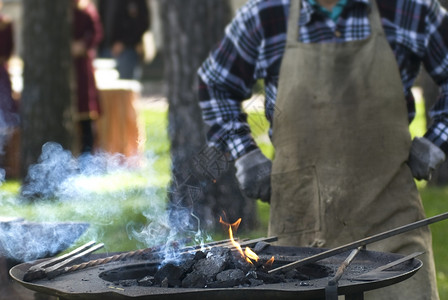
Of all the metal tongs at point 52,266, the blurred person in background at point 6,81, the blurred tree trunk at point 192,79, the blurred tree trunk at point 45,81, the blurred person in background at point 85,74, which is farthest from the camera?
the blurred person in background at point 85,74

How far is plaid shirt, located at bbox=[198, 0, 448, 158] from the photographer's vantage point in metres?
3.84

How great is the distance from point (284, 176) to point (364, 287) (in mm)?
1138

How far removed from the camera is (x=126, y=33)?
1502 cm

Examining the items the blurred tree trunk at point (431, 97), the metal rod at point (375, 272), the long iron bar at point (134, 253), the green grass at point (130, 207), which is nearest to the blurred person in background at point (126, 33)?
the green grass at point (130, 207)

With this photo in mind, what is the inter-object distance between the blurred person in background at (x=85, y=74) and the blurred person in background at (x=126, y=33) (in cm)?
343

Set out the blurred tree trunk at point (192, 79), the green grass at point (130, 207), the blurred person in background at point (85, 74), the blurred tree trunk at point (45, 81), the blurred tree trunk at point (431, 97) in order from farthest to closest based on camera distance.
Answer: the blurred person in background at point (85, 74) → the blurred tree trunk at point (45, 81) → the blurred tree trunk at point (431, 97) → the blurred tree trunk at point (192, 79) → the green grass at point (130, 207)

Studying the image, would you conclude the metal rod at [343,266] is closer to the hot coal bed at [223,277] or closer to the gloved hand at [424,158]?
the hot coal bed at [223,277]

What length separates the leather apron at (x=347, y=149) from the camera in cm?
374

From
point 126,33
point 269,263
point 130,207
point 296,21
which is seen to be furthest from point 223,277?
point 126,33

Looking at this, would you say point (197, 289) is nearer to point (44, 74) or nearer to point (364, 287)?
point (364, 287)

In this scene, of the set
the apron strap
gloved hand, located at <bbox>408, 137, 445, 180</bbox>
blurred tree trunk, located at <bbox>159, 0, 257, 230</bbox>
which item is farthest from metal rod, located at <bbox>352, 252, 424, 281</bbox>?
blurred tree trunk, located at <bbox>159, 0, 257, 230</bbox>

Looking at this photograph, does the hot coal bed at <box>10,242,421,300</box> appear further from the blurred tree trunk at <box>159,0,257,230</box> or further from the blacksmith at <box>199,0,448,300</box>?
the blurred tree trunk at <box>159,0,257,230</box>

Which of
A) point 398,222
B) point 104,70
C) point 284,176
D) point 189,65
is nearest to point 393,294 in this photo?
point 398,222

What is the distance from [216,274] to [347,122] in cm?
107
